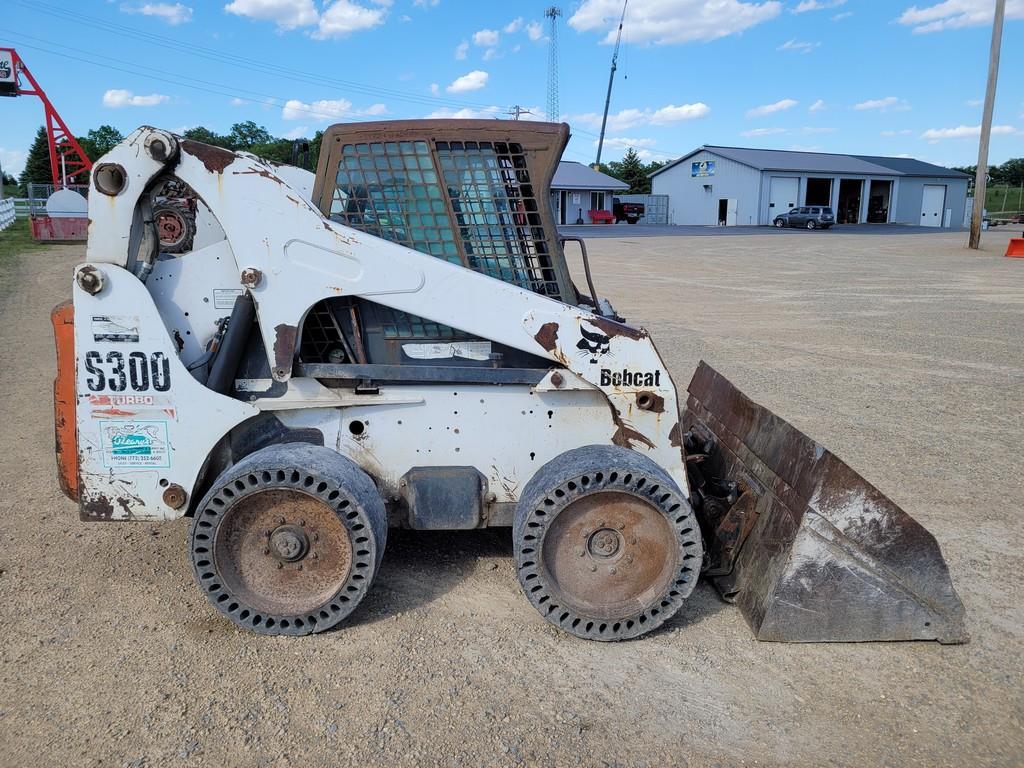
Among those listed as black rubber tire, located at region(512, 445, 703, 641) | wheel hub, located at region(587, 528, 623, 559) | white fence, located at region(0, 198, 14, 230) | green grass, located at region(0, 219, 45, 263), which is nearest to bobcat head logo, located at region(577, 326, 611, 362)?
black rubber tire, located at region(512, 445, 703, 641)

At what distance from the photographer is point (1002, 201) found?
6350 centimetres

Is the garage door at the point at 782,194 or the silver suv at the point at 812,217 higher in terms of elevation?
the garage door at the point at 782,194

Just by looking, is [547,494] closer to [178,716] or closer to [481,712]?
[481,712]

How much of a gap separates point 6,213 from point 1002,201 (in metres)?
65.5

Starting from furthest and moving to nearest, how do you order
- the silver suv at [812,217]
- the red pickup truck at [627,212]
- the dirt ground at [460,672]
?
the red pickup truck at [627,212]
the silver suv at [812,217]
the dirt ground at [460,672]

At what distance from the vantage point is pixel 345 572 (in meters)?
3.58

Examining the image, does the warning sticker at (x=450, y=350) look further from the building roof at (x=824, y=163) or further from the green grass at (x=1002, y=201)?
the green grass at (x=1002, y=201)

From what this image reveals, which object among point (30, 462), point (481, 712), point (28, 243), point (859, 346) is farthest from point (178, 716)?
point (28, 243)

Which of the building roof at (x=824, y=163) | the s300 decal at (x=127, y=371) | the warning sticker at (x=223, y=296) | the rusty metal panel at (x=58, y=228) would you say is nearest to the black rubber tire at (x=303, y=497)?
the s300 decal at (x=127, y=371)

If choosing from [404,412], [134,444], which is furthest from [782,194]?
[134,444]

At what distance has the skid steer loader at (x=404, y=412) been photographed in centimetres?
354

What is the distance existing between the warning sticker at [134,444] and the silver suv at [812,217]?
45548 mm

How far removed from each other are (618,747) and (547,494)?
1030 mm

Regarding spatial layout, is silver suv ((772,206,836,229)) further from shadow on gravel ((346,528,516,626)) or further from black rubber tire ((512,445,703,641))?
black rubber tire ((512,445,703,641))
